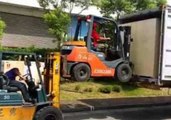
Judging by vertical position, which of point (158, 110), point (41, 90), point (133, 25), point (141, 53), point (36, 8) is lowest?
point (158, 110)

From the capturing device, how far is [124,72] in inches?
557

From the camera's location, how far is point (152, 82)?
13.0m

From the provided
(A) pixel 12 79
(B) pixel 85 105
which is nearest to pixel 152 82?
(B) pixel 85 105

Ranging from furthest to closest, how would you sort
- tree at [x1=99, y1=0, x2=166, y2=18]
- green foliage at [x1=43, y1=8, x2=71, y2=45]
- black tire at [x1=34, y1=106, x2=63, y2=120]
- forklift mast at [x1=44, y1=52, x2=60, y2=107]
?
tree at [x1=99, y1=0, x2=166, y2=18] → green foliage at [x1=43, y1=8, x2=71, y2=45] → forklift mast at [x1=44, y1=52, x2=60, y2=107] → black tire at [x1=34, y1=106, x2=63, y2=120]

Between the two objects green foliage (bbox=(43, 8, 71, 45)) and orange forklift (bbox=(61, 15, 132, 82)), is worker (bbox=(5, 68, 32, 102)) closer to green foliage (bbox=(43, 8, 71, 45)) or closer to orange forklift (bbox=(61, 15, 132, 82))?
orange forklift (bbox=(61, 15, 132, 82))

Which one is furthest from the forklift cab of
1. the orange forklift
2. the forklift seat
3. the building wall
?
the building wall

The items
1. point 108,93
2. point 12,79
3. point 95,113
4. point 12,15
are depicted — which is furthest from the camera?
point 12,15

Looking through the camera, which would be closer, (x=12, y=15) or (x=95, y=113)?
(x=95, y=113)

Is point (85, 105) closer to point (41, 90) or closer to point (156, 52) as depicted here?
point (156, 52)

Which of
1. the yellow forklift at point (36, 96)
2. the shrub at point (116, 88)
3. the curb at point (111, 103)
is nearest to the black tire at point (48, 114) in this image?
the yellow forklift at point (36, 96)

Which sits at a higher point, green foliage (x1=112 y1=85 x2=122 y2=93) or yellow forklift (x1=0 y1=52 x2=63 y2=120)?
yellow forklift (x1=0 y1=52 x2=63 y2=120)

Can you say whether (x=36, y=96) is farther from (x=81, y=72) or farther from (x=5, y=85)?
(x=81, y=72)

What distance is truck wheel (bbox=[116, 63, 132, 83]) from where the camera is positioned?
14019 millimetres

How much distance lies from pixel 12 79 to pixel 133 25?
5192 mm
